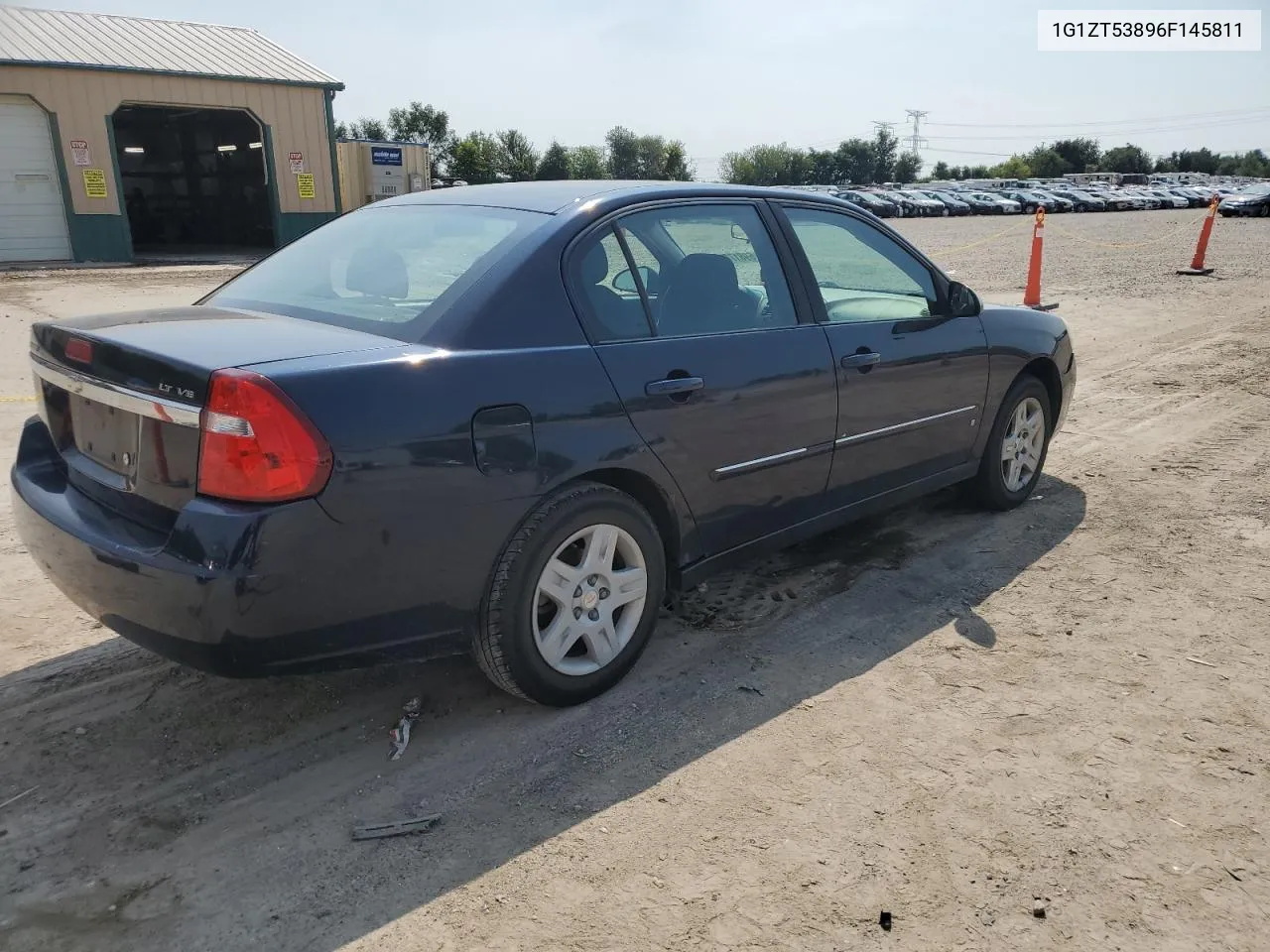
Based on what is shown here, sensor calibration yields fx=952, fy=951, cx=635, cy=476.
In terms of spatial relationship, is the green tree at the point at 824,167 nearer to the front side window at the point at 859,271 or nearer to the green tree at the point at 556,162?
the green tree at the point at 556,162

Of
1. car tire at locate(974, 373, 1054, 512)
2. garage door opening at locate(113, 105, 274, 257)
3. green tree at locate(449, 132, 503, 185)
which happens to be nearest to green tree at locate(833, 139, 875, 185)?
green tree at locate(449, 132, 503, 185)

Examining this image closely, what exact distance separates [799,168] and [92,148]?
87016 mm

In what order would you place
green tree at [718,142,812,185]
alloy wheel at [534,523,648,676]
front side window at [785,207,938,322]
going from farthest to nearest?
green tree at [718,142,812,185], front side window at [785,207,938,322], alloy wheel at [534,523,648,676]

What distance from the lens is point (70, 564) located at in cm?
270

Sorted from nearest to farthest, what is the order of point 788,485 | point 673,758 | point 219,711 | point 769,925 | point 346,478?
point 769,925 → point 346,478 → point 673,758 → point 219,711 → point 788,485

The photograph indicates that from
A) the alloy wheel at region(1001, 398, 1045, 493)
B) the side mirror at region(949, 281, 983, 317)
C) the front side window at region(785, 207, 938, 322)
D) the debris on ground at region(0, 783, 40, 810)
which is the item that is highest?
the front side window at region(785, 207, 938, 322)

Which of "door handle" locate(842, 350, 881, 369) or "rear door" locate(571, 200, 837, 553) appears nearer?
"rear door" locate(571, 200, 837, 553)

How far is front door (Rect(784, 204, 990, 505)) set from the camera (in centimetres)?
388

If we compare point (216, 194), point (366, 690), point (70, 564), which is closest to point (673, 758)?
point (366, 690)

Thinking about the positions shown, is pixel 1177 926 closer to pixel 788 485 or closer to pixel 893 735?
pixel 893 735

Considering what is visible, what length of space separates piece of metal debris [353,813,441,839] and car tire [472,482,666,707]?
510mm

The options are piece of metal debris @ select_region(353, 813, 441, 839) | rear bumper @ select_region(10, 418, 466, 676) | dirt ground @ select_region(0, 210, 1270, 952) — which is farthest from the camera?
piece of metal debris @ select_region(353, 813, 441, 839)

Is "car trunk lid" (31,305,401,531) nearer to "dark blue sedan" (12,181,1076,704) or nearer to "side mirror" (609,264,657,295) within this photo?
"dark blue sedan" (12,181,1076,704)

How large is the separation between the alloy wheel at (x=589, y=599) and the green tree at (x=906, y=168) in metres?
111
